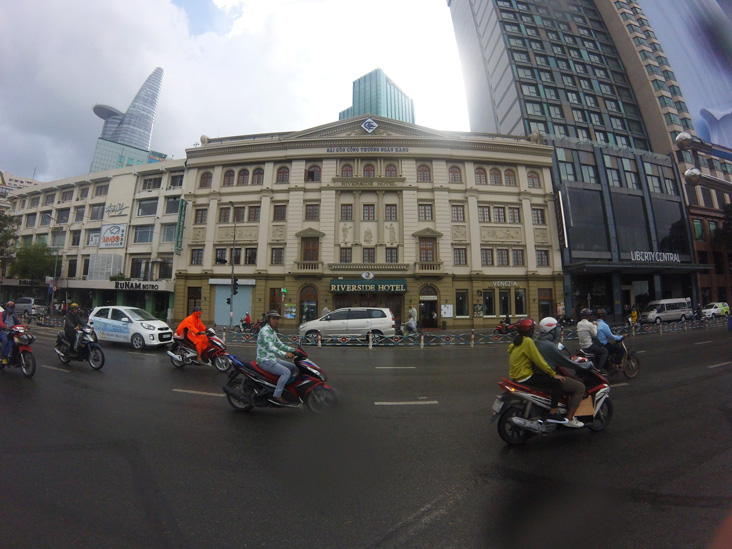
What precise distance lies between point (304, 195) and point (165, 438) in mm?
24347

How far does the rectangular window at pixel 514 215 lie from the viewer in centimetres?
2673

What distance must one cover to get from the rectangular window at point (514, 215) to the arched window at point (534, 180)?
3.11m

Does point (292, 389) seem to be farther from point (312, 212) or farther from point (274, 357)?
point (312, 212)

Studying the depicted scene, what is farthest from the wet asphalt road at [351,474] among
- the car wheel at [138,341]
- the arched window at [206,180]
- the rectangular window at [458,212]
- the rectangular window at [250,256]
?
the arched window at [206,180]

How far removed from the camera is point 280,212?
26.5m

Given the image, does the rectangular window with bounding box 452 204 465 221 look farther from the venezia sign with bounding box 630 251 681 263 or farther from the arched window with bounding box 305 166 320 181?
the venezia sign with bounding box 630 251 681 263

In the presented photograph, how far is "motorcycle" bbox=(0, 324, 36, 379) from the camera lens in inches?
266

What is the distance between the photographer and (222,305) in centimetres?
2597

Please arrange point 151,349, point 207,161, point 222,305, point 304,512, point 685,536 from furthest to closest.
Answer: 1. point 207,161
2. point 222,305
3. point 151,349
4. point 304,512
5. point 685,536

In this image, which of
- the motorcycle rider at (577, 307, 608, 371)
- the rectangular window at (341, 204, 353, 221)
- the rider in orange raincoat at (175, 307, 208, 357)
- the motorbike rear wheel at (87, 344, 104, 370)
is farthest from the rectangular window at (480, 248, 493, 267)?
the motorbike rear wheel at (87, 344, 104, 370)

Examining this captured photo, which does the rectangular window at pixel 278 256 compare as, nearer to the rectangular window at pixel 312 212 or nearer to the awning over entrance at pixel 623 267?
the rectangular window at pixel 312 212

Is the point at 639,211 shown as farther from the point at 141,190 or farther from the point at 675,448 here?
the point at 141,190

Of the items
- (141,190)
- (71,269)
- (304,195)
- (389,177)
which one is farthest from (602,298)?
(71,269)

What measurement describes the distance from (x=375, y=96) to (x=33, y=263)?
89465 millimetres
